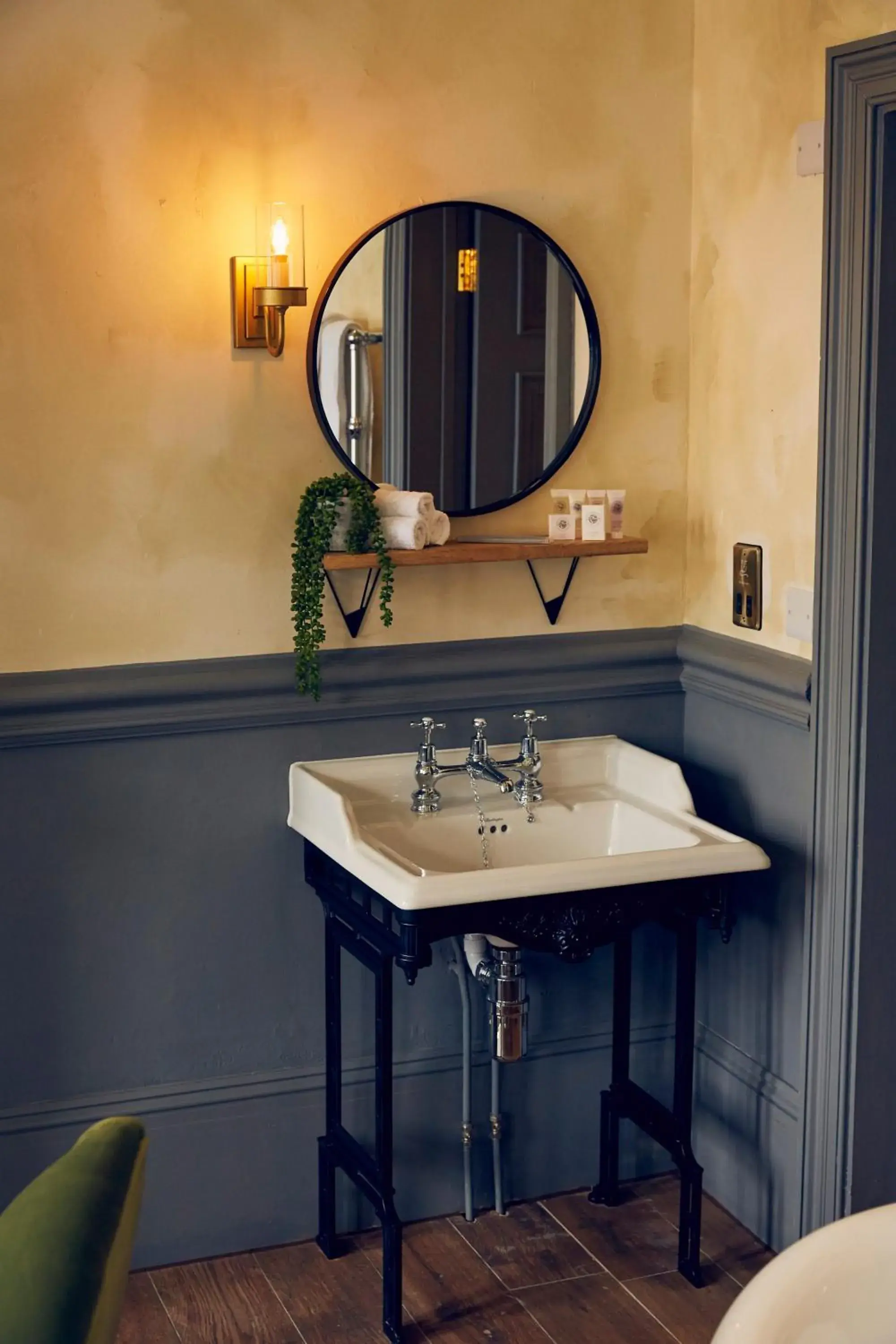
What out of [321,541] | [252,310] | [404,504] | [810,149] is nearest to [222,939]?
[321,541]

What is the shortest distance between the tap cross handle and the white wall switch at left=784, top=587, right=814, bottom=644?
2.21 feet

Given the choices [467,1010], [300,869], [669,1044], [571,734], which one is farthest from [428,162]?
[669,1044]

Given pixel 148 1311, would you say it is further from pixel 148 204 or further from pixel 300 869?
pixel 148 204

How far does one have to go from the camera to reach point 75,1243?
4.18 ft

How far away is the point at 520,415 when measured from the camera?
9.57 feet

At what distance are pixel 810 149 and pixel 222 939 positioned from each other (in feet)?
5.76

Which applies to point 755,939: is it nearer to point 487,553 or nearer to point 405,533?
point 487,553

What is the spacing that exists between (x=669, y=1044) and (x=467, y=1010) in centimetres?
51

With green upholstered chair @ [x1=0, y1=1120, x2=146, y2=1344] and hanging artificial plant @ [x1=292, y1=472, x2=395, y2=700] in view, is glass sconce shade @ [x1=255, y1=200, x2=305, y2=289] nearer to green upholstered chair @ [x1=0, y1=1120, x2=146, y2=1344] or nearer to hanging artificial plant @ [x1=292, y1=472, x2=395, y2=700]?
hanging artificial plant @ [x1=292, y1=472, x2=395, y2=700]

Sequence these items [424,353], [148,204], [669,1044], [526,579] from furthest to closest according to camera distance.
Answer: [669,1044], [526,579], [424,353], [148,204]

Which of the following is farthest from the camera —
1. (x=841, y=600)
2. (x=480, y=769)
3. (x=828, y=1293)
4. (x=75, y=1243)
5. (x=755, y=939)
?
(x=755, y=939)

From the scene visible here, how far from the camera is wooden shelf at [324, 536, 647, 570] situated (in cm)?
270

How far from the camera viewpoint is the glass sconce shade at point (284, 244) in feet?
8.71

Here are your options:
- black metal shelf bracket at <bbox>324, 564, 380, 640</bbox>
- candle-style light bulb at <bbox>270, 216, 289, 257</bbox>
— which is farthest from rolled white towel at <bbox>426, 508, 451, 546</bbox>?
candle-style light bulb at <bbox>270, 216, 289, 257</bbox>
